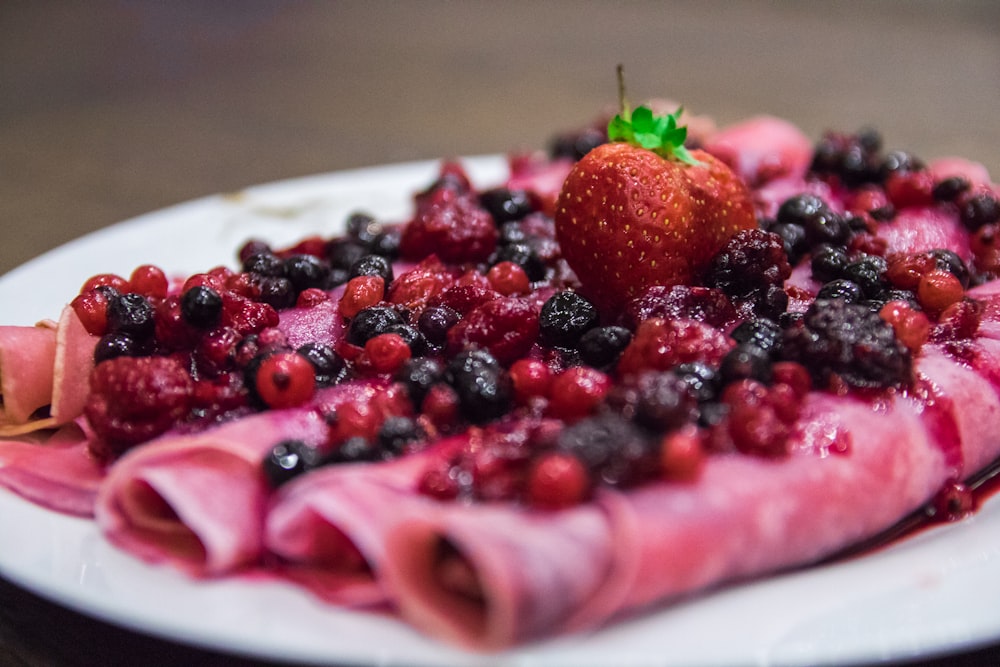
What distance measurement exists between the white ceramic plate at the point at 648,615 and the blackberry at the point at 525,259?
4.29 ft

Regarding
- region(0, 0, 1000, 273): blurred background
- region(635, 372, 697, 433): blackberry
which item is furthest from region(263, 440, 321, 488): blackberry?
region(0, 0, 1000, 273): blurred background

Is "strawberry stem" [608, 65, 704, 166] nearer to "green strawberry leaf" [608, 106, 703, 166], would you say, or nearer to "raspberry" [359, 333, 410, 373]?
"green strawberry leaf" [608, 106, 703, 166]

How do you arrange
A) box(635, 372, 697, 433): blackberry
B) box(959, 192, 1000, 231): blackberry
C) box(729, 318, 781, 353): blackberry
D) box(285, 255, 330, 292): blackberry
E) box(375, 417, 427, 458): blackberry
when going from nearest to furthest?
box(635, 372, 697, 433): blackberry < box(375, 417, 427, 458): blackberry < box(729, 318, 781, 353): blackberry < box(285, 255, 330, 292): blackberry < box(959, 192, 1000, 231): blackberry

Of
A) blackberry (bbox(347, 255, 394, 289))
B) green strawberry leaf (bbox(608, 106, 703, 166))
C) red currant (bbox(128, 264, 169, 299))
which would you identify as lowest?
red currant (bbox(128, 264, 169, 299))

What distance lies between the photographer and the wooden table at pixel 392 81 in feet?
18.0

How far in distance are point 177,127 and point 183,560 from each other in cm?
478

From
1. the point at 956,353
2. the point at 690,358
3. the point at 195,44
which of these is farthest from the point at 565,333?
the point at 195,44

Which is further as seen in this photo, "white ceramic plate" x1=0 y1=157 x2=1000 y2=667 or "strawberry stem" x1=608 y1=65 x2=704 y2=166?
"strawberry stem" x1=608 y1=65 x2=704 y2=166

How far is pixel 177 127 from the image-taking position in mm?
6082

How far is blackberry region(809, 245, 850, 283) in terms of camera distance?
271 centimetres

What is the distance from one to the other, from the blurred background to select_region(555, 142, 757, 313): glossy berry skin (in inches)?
114

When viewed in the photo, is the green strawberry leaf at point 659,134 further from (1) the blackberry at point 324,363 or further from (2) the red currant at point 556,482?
(2) the red currant at point 556,482

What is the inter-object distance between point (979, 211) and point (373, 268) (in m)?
2.07

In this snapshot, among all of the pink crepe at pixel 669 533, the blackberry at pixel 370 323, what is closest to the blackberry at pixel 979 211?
the pink crepe at pixel 669 533
